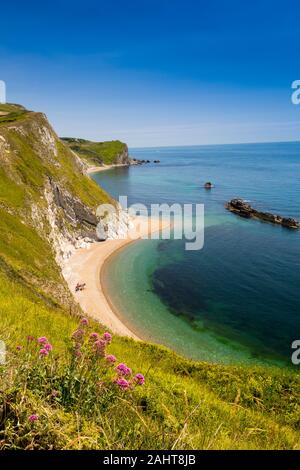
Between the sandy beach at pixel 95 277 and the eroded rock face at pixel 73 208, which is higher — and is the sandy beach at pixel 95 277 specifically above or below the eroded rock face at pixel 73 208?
below

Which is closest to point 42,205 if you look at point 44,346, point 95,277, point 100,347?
point 95,277

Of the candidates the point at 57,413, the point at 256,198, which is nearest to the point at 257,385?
the point at 57,413

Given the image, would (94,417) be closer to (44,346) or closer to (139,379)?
(139,379)

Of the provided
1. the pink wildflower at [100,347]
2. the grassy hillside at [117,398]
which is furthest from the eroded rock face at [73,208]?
the pink wildflower at [100,347]

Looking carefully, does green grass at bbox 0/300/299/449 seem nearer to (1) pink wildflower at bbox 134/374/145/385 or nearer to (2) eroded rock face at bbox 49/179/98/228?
(1) pink wildflower at bbox 134/374/145/385

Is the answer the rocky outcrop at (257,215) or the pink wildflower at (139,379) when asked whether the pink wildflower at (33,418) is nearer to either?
the pink wildflower at (139,379)

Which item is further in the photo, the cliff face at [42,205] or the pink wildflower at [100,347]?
the cliff face at [42,205]
